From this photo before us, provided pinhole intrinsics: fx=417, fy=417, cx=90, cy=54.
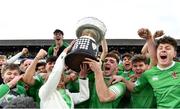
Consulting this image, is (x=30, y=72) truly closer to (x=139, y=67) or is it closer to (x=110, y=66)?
(x=110, y=66)

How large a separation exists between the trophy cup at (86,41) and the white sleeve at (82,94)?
0.69ft

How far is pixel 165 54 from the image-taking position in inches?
177

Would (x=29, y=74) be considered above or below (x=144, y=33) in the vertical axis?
below

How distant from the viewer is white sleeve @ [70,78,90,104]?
456 centimetres

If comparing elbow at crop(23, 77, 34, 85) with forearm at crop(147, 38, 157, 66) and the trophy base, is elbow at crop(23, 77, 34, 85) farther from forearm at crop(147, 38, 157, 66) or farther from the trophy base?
forearm at crop(147, 38, 157, 66)

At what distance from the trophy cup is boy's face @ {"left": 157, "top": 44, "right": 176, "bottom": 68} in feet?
2.21

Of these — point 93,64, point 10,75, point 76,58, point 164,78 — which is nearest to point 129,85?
point 164,78

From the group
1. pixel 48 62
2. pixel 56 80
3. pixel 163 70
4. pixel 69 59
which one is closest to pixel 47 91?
pixel 56 80

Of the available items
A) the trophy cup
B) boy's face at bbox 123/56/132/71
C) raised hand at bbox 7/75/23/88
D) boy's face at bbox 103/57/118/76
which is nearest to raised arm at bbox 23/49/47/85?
raised hand at bbox 7/75/23/88

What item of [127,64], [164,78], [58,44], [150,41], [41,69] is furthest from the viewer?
[58,44]

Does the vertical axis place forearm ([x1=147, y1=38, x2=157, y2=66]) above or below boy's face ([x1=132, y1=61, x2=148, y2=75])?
above

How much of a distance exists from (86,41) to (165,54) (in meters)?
0.93

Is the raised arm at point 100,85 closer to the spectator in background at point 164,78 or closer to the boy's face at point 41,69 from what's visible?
the spectator in background at point 164,78

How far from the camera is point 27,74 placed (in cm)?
482
